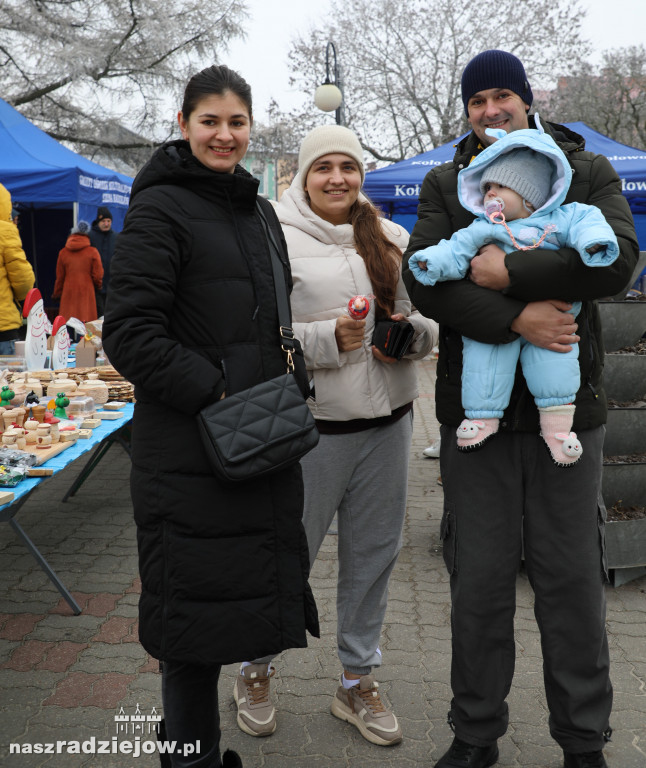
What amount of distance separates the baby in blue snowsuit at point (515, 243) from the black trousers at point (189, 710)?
993 mm

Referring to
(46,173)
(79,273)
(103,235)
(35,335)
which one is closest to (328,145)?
(35,335)

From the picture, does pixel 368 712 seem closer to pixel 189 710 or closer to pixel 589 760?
pixel 589 760

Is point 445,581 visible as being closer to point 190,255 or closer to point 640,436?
point 640,436

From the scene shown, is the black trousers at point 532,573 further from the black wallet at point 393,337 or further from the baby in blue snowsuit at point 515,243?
the black wallet at point 393,337

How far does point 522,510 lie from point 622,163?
20.4 ft

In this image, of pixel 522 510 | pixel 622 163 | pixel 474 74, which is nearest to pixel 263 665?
pixel 522 510

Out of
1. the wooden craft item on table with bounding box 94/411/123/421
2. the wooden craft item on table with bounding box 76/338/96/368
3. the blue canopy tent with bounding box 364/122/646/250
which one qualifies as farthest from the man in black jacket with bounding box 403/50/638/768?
the blue canopy tent with bounding box 364/122/646/250

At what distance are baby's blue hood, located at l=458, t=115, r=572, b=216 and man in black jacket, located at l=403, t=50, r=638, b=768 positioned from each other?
0.11 metres

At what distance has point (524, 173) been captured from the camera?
203 centimetres

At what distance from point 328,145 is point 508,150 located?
69 cm

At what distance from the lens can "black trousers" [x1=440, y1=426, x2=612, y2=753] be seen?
2.19 meters

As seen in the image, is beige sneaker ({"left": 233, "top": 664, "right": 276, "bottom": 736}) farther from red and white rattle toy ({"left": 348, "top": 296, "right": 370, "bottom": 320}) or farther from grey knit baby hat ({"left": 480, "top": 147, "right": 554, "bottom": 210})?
grey knit baby hat ({"left": 480, "top": 147, "right": 554, "bottom": 210})

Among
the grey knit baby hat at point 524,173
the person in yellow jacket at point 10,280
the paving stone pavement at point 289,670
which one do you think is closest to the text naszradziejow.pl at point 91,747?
the paving stone pavement at point 289,670

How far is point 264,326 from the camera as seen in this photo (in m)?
1.94
